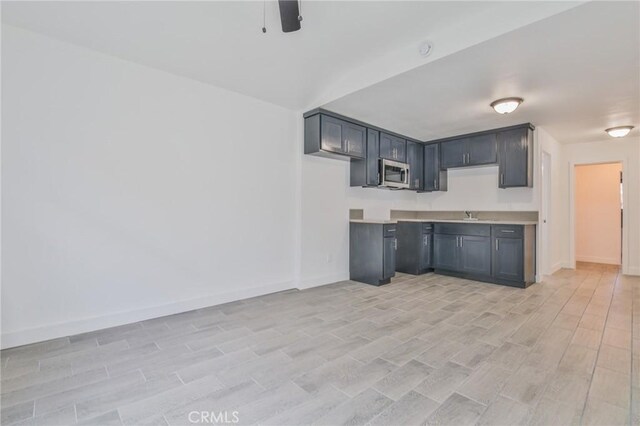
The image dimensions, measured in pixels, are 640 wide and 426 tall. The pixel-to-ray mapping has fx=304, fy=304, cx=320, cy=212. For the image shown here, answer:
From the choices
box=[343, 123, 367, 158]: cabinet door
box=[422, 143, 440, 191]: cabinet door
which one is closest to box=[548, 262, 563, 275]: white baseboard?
box=[422, 143, 440, 191]: cabinet door

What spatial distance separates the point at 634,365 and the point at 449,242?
9.89ft

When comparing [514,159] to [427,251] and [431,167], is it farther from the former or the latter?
[427,251]

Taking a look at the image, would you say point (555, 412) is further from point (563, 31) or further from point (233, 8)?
point (233, 8)

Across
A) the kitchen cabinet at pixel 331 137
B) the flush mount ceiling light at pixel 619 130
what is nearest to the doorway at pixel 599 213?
the flush mount ceiling light at pixel 619 130

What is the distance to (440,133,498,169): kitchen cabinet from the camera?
16.5 ft

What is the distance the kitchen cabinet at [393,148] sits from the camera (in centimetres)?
509

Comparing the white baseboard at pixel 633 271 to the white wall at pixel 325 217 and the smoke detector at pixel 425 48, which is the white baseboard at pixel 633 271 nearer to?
the white wall at pixel 325 217

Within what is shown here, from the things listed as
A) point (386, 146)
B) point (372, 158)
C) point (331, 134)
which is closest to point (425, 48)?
point (331, 134)

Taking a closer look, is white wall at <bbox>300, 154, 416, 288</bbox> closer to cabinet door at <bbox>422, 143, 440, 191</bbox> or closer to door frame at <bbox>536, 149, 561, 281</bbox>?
cabinet door at <bbox>422, 143, 440, 191</bbox>

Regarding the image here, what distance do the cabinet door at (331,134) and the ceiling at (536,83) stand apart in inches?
7.5

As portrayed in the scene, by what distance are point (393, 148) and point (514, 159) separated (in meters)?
1.88

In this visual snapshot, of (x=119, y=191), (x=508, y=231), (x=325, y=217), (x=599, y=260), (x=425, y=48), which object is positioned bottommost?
(x=599, y=260)

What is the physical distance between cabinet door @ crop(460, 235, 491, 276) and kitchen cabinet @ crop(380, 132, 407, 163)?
1.75 metres
